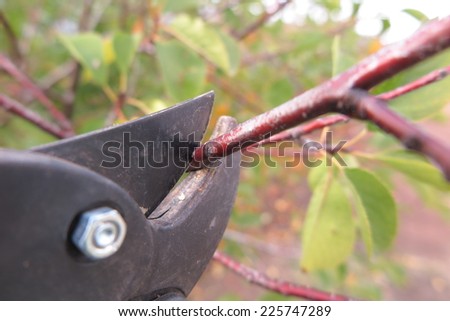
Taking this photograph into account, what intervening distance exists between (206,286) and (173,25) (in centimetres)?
214

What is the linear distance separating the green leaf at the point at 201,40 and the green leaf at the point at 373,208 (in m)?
0.43

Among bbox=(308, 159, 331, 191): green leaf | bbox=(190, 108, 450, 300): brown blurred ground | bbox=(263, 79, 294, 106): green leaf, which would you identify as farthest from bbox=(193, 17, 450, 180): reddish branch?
bbox=(190, 108, 450, 300): brown blurred ground

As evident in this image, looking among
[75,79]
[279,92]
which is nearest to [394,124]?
[279,92]

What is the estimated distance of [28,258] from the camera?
38cm

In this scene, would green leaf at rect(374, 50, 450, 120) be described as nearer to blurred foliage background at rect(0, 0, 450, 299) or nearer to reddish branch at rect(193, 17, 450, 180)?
blurred foliage background at rect(0, 0, 450, 299)

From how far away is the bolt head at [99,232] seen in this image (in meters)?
0.40

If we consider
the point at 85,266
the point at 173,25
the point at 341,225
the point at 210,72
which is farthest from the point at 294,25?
the point at 85,266

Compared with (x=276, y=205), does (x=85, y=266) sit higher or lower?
higher

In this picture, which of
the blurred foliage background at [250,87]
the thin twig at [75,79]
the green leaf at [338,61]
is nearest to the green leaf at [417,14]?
the blurred foliage background at [250,87]

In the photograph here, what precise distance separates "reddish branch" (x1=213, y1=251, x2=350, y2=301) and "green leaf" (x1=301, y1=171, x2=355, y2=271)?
17cm

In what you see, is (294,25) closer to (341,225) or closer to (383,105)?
(341,225)

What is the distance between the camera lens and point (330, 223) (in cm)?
91
